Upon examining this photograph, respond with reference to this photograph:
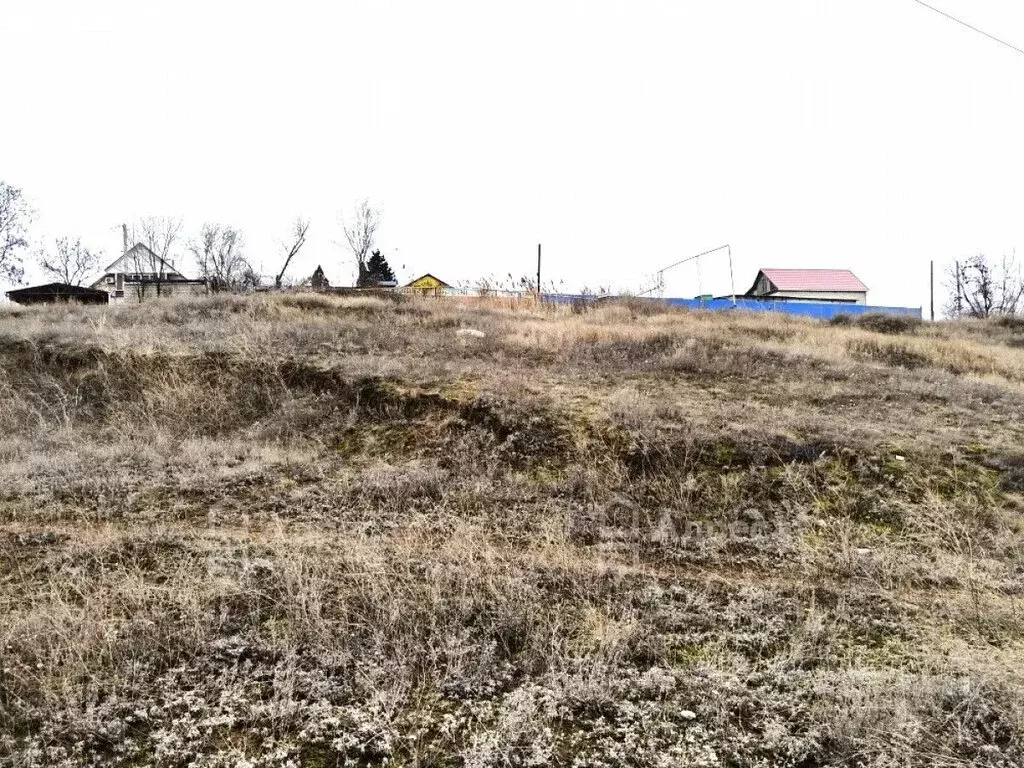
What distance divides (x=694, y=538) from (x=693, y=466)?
1.16 meters

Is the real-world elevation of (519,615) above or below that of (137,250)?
below

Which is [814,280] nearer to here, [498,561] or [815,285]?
[815,285]

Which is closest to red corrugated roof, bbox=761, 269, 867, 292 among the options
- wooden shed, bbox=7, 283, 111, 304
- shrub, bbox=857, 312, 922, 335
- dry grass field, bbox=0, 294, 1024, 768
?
shrub, bbox=857, 312, 922, 335

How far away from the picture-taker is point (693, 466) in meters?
6.03

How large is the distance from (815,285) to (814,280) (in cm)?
47

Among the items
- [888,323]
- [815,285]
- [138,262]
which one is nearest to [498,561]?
[888,323]

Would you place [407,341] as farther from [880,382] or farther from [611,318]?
[880,382]

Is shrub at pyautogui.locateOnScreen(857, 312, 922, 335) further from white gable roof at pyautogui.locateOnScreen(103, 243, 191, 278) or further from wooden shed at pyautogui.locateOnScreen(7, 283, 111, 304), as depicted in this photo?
white gable roof at pyautogui.locateOnScreen(103, 243, 191, 278)

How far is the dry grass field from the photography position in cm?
274

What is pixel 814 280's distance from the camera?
43188mm

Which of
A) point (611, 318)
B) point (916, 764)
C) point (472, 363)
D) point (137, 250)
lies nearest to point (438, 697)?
point (916, 764)

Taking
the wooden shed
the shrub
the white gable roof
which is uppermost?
the white gable roof

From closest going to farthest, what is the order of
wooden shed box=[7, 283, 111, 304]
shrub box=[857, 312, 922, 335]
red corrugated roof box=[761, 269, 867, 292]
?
shrub box=[857, 312, 922, 335] → wooden shed box=[7, 283, 111, 304] → red corrugated roof box=[761, 269, 867, 292]

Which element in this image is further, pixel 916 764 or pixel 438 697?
pixel 438 697
